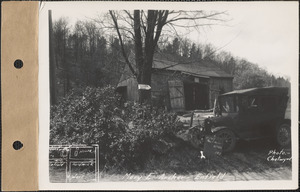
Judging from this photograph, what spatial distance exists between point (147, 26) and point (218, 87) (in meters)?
1.05

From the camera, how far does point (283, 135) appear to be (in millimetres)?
3742

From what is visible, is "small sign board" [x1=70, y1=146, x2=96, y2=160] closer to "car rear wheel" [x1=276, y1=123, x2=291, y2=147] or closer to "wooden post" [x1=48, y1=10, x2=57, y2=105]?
"wooden post" [x1=48, y1=10, x2=57, y2=105]

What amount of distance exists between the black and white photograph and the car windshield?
0.04ft

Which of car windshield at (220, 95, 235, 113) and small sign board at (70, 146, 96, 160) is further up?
car windshield at (220, 95, 235, 113)

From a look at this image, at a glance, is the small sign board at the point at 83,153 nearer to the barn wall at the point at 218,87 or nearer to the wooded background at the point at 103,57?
the wooded background at the point at 103,57

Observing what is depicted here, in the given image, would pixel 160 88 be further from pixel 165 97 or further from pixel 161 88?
pixel 165 97

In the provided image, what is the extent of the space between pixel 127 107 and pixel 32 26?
1.36 meters

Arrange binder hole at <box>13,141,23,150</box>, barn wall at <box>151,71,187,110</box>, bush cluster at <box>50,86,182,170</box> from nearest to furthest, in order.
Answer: binder hole at <box>13,141,23,150</box>, bush cluster at <box>50,86,182,170</box>, barn wall at <box>151,71,187,110</box>

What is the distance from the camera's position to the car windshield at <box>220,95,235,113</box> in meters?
→ 3.75

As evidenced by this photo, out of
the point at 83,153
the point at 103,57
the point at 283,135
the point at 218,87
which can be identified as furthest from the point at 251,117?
the point at 83,153

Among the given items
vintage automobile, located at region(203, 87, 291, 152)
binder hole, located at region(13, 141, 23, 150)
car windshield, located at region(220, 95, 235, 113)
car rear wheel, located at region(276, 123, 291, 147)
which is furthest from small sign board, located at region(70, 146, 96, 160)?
car rear wheel, located at region(276, 123, 291, 147)

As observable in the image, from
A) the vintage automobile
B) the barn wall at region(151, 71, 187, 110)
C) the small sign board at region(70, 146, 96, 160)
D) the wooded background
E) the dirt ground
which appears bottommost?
the dirt ground

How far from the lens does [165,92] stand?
12.4 ft

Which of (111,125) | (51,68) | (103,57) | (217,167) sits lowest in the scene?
(217,167)
